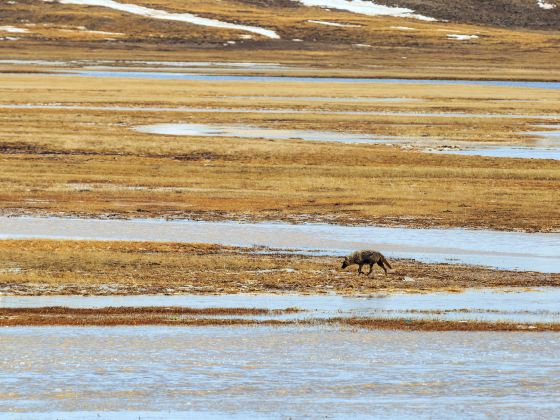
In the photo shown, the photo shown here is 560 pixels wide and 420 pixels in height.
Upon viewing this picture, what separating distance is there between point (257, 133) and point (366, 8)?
453ft

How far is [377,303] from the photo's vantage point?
20922 mm

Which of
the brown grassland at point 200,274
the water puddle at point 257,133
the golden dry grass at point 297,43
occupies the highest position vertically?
the brown grassland at point 200,274

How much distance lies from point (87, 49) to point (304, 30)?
31.6m

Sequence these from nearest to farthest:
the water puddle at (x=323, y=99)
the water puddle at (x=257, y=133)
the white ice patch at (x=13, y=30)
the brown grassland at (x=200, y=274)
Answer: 1. the brown grassland at (x=200, y=274)
2. the water puddle at (x=257, y=133)
3. the water puddle at (x=323, y=99)
4. the white ice patch at (x=13, y=30)

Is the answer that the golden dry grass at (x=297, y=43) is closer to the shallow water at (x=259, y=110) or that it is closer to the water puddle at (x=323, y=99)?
the water puddle at (x=323, y=99)

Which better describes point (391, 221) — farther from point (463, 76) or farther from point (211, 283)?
point (463, 76)

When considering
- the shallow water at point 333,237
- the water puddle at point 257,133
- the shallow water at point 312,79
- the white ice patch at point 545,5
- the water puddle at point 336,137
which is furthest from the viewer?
the white ice patch at point 545,5

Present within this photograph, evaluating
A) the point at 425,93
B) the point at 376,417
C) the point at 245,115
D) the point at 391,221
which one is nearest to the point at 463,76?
the point at 425,93

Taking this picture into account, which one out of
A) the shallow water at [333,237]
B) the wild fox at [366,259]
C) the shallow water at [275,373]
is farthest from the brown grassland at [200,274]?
the shallow water at [275,373]

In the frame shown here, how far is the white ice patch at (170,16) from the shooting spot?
159 meters

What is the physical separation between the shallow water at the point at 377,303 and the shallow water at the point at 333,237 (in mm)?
3274

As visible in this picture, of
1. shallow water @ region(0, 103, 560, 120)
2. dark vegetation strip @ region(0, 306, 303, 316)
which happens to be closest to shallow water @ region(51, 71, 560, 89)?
shallow water @ region(0, 103, 560, 120)

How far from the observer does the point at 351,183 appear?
37500 millimetres

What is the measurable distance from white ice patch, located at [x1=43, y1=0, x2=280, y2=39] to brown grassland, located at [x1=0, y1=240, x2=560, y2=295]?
130 meters
